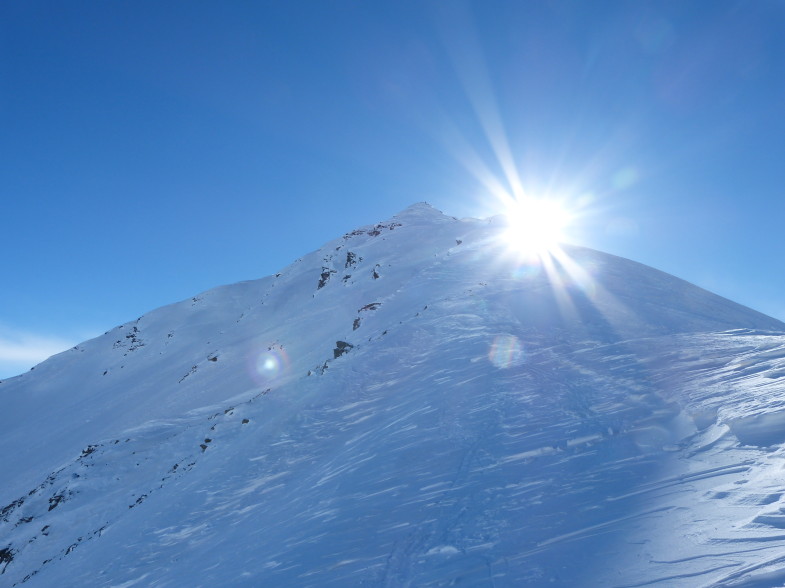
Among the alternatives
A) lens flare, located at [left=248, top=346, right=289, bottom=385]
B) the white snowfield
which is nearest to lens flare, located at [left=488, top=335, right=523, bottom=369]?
the white snowfield

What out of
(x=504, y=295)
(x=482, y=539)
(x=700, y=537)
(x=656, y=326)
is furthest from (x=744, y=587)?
(x=504, y=295)

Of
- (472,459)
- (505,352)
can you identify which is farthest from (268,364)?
(472,459)

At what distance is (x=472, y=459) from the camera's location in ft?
28.6

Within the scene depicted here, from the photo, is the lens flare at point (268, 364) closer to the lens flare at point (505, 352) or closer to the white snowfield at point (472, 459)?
the white snowfield at point (472, 459)

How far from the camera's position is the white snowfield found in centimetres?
591

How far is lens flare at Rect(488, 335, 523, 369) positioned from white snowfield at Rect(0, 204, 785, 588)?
0.09 meters

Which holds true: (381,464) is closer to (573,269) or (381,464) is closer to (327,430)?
(327,430)

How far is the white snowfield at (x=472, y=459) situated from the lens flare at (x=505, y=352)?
0.29 ft

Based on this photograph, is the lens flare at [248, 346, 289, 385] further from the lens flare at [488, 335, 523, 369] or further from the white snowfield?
the lens flare at [488, 335, 523, 369]

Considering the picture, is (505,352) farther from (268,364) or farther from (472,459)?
(268,364)

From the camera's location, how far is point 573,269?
23.7 m

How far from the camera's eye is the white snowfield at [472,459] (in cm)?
591

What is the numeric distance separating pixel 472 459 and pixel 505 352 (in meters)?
5.78

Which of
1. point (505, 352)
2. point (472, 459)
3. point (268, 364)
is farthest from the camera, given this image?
point (268, 364)
